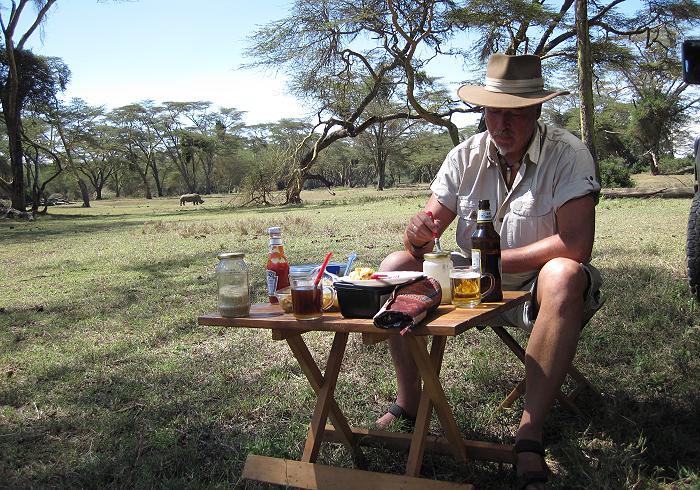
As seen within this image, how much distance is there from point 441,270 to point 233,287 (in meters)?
0.69

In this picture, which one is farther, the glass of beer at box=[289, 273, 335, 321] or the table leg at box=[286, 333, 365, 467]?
the table leg at box=[286, 333, 365, 467]

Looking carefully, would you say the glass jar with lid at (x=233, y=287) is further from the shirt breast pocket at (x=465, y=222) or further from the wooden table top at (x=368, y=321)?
the shirt breast pocket at (x=465, y=222)

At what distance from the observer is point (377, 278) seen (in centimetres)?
212

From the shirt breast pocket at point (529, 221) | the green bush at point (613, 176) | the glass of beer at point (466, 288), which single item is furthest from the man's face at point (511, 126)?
the green bush at point (613, 176)

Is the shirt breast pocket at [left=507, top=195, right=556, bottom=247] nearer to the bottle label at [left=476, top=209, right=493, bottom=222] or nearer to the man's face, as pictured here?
the man's face

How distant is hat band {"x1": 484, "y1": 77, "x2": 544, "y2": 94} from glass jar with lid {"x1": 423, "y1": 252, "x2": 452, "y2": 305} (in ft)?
2.78

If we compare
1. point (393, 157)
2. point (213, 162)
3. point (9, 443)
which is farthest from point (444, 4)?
point (213, 162)

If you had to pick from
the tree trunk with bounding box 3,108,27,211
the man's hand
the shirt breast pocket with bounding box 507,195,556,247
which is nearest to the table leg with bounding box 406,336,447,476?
the man's hand

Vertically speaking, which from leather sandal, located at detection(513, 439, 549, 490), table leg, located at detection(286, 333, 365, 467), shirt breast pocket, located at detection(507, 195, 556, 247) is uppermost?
shirt breast pocket, located at detection(507, 195, 556, 247)

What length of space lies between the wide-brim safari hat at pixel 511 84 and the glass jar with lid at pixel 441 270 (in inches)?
27.7

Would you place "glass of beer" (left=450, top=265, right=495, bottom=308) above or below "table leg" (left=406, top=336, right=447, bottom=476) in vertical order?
above

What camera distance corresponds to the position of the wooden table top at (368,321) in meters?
1.78

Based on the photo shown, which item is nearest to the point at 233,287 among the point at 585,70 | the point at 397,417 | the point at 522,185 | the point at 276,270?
the point at 276,270

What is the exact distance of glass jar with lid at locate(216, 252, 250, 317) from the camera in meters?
2.12
